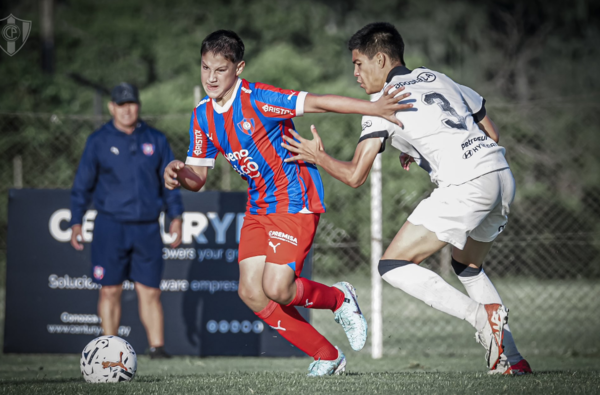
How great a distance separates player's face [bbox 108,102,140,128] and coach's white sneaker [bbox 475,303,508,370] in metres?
4.39

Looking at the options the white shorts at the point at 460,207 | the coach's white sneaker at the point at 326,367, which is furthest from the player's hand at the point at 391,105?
the coach's white sneaker at the point at 326,367

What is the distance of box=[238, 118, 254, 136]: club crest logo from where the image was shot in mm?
4758

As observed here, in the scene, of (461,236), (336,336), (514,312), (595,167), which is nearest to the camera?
(461,236)

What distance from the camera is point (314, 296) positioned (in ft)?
15.8

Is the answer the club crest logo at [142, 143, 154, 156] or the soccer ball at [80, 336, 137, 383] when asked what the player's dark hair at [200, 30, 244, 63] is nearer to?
the soccer ball at [80, 336, 137, 383]

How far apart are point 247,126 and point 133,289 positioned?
3.32m

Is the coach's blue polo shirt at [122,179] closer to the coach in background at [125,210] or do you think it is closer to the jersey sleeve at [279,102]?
the coach in background at [125,210]

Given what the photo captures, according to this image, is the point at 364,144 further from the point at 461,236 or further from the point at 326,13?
the point at 326,13

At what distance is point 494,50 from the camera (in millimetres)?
27281

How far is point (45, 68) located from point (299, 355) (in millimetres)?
17811

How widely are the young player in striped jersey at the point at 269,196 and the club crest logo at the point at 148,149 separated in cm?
205

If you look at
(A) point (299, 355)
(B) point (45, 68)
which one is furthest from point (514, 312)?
(B) point (45, 68)

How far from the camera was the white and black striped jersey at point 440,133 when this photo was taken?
4133mm

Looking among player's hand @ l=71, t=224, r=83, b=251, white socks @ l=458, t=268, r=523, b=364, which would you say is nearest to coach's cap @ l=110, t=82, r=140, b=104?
player's hand @ l=71, t=224, r=83, b=251
